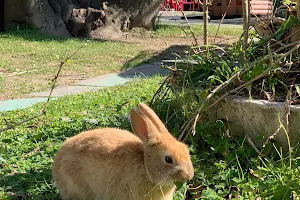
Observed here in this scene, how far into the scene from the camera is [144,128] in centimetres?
295

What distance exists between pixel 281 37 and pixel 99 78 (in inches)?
192

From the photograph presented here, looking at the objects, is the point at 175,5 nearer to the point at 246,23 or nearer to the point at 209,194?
the point at 246,23

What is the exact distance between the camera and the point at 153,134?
2.91 meters

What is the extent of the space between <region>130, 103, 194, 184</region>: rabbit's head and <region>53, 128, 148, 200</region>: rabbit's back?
0.11 meters

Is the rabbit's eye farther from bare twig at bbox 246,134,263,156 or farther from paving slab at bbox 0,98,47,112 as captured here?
paving slab at bbox 0,98,47,112

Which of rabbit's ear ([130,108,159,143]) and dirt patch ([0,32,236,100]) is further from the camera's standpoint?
dirt patch ([0,32,236,100])

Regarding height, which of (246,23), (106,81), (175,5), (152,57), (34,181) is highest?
(175,5)

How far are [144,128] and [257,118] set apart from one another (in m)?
1.26

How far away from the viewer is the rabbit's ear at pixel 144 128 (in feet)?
9.54

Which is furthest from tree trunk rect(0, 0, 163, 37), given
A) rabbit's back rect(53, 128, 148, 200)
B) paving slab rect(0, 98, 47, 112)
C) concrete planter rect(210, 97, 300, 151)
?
rabbit's back rect(53, 128, 148, 200)

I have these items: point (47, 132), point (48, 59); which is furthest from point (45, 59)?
point (47, 132)

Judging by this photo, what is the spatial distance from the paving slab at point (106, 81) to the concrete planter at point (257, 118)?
450 cm

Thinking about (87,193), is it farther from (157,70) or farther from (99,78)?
(157,70)

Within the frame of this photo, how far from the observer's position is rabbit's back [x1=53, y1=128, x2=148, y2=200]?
3016 millimetres
